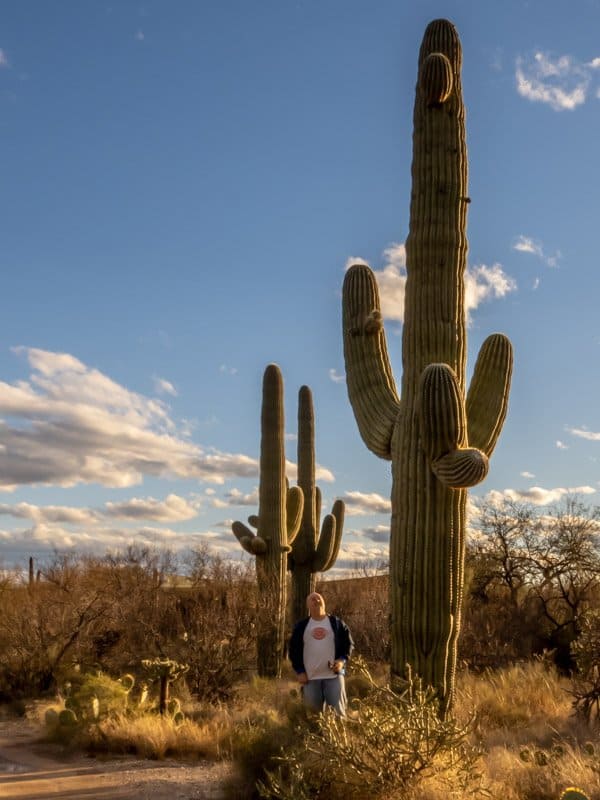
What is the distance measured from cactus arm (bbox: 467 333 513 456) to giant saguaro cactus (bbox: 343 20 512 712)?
13 millimetres

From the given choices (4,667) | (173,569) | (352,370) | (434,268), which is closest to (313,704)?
(352,370)

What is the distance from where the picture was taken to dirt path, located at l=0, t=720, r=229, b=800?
7.76 m

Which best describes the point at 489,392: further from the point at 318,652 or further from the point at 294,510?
the point at 294,510

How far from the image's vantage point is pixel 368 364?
411 inches

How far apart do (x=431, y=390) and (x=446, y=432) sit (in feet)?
1.55

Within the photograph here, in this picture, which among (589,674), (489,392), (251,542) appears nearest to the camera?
(489,392)

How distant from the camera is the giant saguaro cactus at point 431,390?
904 centimetres

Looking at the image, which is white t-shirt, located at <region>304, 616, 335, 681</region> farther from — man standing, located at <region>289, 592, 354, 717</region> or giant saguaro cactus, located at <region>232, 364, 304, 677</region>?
giant saguaro cactus, located at <region>232, 364, 304, 677</region>

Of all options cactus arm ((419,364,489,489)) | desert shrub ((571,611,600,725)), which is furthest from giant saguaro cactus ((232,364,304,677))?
cactus arm ((419,364,489,489))

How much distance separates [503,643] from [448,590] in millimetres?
8956

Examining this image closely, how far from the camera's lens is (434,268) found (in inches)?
391

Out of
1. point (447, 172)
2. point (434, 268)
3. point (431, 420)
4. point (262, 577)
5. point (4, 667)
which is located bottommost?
point (4, 667)

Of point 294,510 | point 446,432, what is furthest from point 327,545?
point 446,432

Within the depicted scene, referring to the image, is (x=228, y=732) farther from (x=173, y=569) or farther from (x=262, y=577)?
(x=173, y=569)
